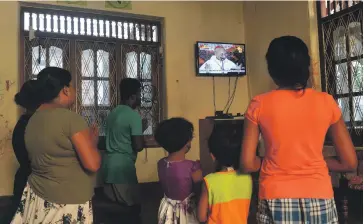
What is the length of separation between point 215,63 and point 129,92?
190 centimetres

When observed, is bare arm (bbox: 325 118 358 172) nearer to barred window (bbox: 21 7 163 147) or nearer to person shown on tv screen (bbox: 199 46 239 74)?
barred window (bbox: 21 7 163 147)

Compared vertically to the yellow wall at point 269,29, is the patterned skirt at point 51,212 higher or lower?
lower

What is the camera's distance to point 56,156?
1.39 meters

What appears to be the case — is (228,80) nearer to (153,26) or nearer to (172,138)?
(153,26)

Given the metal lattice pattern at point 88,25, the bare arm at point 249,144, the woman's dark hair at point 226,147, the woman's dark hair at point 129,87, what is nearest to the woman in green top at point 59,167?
the woman's dark hair at point 226,147

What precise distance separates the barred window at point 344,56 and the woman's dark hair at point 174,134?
226 centimetres

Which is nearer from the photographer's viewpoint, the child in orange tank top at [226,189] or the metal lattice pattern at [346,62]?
the child in orange tank top at [226,189]

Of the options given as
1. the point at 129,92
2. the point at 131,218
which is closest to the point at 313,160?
the point at 129,92

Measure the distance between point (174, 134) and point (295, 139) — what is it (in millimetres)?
700

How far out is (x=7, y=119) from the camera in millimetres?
3498

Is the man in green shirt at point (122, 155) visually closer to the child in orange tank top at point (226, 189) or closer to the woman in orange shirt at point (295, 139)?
the child in orange tank top at point (226, 189)

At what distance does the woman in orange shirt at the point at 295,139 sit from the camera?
110 centimetres

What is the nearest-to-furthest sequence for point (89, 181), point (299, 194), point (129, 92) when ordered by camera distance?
point (299, 194) < point (89, 181) < point (129, 92)

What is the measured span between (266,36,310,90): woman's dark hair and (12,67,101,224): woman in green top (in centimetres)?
76
